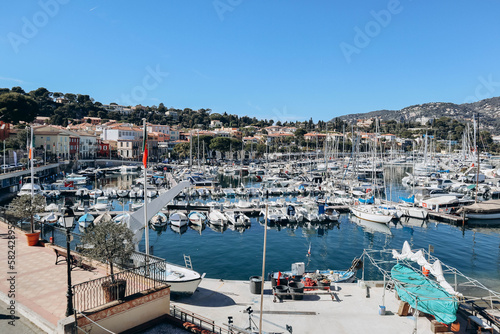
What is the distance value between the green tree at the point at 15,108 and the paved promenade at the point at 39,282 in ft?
240

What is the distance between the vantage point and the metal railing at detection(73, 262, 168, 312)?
813cm

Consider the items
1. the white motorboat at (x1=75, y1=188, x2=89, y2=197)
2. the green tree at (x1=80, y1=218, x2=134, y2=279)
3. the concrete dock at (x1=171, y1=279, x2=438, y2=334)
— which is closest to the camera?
the green tree at (x1=80, y1=218, x2=134, y2=279)

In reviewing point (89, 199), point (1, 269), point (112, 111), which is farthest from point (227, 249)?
point (112, 111)

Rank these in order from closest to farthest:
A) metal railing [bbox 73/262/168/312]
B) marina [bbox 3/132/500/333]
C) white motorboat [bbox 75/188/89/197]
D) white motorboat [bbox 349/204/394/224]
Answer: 1. metal railing [bbox 73/262/168/312]
2. marina [bbox 3/132/500/333]
3. white motorboat [bbox 349/204/394/224]
4. white motorboat [bbox 75/188/89/197]

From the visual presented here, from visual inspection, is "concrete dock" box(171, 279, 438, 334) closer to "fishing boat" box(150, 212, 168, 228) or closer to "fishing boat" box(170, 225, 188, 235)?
"fishing boat" box(170, 225, 188, 235)

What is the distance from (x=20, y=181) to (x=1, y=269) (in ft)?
146

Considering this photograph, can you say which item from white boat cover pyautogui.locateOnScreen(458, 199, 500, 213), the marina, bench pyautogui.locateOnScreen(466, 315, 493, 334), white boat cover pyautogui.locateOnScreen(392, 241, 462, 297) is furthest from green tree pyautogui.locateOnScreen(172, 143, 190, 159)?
bench pyautogui.locateOnScreen(466, 315, 493, 334)

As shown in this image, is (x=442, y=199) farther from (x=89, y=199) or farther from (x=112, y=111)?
(x=112, y=111)

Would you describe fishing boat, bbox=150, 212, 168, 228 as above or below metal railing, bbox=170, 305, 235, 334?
below

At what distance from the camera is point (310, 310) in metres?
12.3

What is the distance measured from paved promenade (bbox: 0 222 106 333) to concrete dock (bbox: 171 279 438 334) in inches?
161

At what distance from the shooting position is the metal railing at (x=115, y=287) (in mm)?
8133

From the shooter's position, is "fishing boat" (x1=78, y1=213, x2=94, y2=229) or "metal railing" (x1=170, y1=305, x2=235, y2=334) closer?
"metal railing" (x1=170, y1=305, x2=235, y2=334)

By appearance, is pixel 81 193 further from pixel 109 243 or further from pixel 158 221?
pixel 109 243
